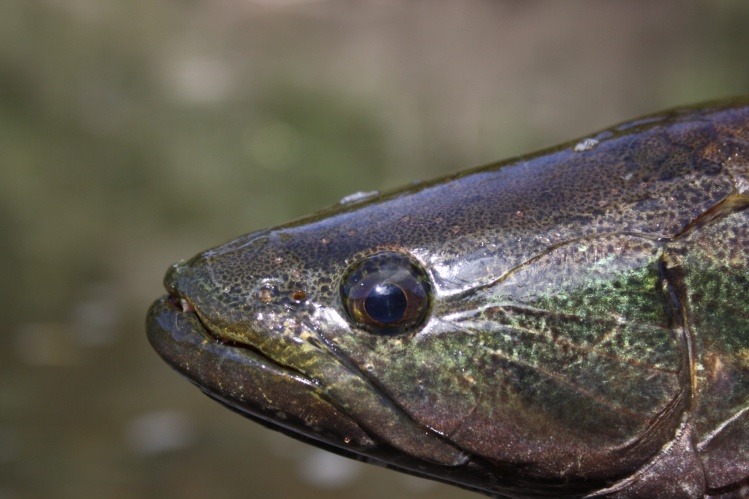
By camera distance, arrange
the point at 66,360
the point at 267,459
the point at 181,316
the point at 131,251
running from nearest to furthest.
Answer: the point at 181,316
the point at 267,459
the point at 66,360
the point at 131,251

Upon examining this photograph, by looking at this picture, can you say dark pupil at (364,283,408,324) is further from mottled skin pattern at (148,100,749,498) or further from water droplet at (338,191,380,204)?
water droplet at (338,191,380,204)

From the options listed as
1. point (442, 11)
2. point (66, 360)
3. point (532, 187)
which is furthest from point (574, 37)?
point (532, 187)

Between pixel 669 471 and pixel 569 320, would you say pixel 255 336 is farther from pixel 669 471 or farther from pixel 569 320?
pixel 669 471

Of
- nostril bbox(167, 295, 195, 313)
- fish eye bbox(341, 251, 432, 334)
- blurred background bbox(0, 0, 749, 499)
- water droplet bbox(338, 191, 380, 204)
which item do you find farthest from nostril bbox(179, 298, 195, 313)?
blurred background bbox(0, 0, 749, 499)

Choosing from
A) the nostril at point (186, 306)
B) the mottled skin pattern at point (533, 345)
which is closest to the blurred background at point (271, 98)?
the nostril at point (186, 306)

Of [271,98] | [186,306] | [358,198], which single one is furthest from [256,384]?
[271,98]

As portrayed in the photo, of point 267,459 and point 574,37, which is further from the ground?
point 574,37

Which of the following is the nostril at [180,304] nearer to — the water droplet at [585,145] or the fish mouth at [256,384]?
the fish mouth at [256,384]

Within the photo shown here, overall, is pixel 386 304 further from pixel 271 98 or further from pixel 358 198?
pixel 271 98
